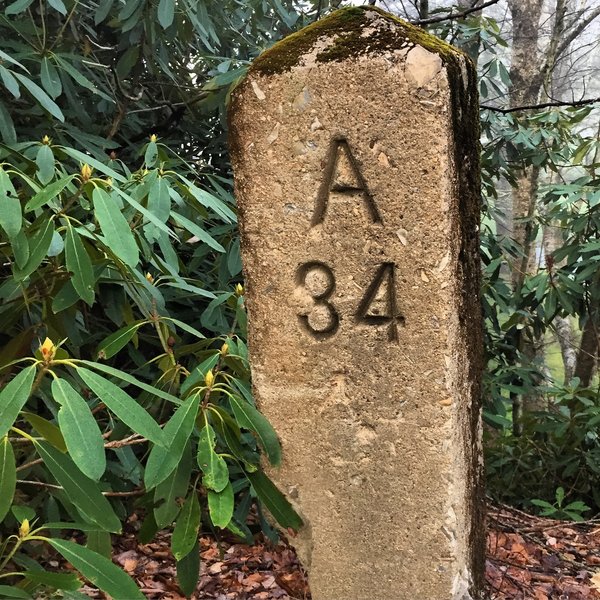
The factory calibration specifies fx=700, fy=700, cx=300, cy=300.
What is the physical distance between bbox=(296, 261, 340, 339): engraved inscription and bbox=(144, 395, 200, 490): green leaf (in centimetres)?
34

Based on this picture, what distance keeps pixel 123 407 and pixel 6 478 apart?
0.65ft

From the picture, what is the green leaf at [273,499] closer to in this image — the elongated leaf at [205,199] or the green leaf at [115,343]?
the green leaf at [115,343]

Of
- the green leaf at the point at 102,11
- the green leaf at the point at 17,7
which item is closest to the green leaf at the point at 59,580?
the green leaf at the point at 17,7

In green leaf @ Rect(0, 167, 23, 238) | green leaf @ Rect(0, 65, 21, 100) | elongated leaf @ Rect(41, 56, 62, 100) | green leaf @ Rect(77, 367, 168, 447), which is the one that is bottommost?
green leaf @ Rect(77, 367, 168, 447)

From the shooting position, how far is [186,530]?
1.24 metres

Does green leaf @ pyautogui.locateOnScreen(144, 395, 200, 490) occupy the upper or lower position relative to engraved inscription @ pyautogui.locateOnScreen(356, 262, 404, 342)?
lower

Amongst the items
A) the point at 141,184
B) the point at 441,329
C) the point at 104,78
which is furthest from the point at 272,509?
the point at 104,78

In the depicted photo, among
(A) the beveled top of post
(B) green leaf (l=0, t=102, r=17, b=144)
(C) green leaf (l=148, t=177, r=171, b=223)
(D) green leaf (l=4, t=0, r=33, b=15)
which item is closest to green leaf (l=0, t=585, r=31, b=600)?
(C) green leaf (l=148, t=177, r=171, b=223)

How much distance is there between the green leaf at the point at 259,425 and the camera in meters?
1.35

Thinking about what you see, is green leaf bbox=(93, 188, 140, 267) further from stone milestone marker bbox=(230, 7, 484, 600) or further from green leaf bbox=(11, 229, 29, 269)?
stone milestone marker bbox=(230, 7, 484, 600)

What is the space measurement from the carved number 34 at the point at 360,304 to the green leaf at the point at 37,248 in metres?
0.49

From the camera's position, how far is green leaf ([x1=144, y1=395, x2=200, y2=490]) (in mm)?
1188

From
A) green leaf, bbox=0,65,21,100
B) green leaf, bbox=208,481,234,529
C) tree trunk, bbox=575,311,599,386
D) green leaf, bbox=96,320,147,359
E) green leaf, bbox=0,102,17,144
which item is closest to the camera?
green leaf, bbox=208,481,234,529

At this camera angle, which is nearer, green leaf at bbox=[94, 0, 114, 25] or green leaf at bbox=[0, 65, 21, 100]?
green leaf at bbox=[0, 65, 21, 100]
